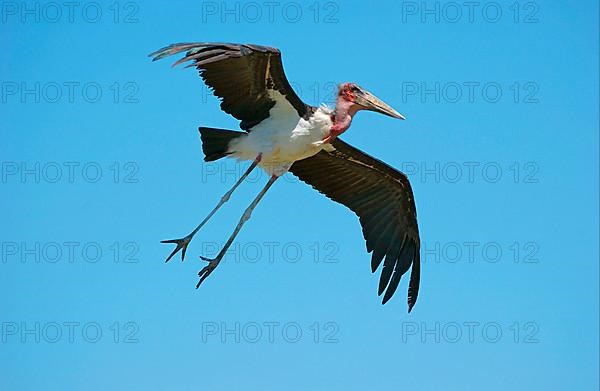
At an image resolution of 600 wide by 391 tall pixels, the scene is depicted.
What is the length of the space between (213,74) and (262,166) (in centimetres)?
170

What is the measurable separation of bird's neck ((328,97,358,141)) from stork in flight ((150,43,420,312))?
0.04 ft

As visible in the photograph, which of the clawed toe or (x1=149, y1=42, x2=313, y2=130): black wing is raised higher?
(x1=149, y1=42, x2=313, y2=130): black wing

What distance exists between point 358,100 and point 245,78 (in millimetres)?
1737

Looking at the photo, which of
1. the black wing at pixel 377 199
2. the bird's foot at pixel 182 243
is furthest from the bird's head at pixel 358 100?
the bird's foot at pixel 182 243

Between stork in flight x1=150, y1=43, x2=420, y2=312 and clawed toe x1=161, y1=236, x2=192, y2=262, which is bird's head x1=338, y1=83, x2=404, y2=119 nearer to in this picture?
stork in flight x1=150, y1=43, x2=420, y2=312

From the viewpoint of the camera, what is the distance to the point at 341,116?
1391 centimetres

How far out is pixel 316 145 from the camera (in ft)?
45.2

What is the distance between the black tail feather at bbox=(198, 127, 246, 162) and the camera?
539 inches

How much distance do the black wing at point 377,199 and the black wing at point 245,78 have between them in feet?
6.33

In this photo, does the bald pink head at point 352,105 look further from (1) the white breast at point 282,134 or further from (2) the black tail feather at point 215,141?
(2) the black tail feather at point 215,141

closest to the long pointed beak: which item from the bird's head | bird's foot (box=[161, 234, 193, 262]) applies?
the bird's head

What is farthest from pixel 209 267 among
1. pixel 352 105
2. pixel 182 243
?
pixel 352 105

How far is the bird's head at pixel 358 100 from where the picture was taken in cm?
1405

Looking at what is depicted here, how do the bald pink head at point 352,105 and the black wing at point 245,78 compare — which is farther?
the bald pink head at point 352,105
